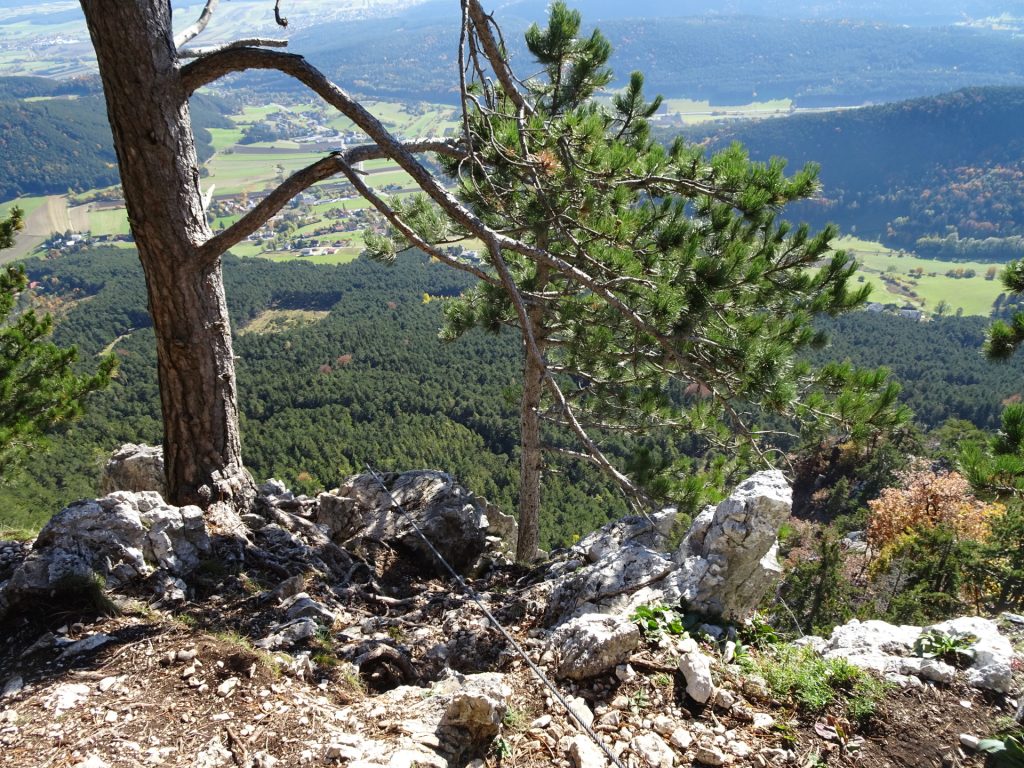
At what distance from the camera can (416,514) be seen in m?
5.45

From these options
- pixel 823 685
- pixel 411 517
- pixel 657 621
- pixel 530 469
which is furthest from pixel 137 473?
pixel 823 685

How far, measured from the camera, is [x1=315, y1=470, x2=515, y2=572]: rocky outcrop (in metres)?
5.18

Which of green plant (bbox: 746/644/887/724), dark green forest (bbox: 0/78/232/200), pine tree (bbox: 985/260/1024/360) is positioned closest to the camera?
green plant (bbox: 746/644/887/724)

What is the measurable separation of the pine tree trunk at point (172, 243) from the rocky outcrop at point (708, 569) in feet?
8.34

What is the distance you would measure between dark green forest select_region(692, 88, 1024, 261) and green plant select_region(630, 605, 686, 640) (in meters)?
157

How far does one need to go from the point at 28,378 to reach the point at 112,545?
18.1ft

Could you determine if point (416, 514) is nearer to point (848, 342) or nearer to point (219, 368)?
point (219, 368)

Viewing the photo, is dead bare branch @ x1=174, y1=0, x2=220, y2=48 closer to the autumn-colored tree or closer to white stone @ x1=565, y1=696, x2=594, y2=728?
white stone @ x1=565, y1=696, x2=594, y2=728

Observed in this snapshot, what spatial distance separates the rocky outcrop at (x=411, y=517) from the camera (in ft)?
17.0

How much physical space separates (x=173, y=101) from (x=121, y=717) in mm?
3236

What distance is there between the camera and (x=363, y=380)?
5219 cm

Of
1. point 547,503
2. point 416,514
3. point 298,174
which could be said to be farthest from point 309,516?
point 547,503

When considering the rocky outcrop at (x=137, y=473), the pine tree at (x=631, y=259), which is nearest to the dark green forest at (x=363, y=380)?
the pine tree at (x=631, y=259)

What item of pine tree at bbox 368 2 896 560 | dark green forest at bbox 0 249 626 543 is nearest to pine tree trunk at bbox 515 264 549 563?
pine tree at bbox 368 2 896 560
